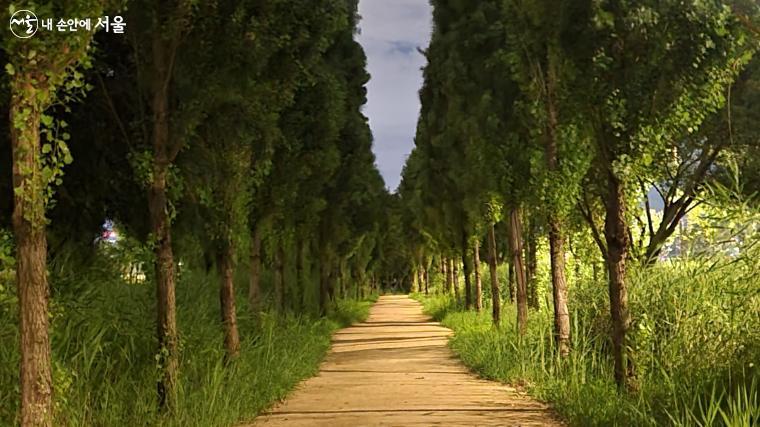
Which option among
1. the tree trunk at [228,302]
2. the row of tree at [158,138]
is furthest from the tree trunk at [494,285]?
the tree trunk at [228,302]

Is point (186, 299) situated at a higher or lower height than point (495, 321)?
higher

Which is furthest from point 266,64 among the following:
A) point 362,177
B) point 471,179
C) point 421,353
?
A: point 362,177

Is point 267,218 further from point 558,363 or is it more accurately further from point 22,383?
point 22,383

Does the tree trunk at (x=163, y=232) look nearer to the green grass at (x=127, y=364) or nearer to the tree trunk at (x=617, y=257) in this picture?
the green grass at (x=127, y=364)

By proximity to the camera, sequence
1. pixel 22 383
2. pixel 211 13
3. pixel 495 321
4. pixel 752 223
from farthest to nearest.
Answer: pixel 495 321, pixel 211 13, pixel 752 223, pixel 22 383

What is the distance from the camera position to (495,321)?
55.8 ft

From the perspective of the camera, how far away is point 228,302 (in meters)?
9.80

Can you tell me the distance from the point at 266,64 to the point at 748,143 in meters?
11.3

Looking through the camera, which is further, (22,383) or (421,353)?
(421,353)

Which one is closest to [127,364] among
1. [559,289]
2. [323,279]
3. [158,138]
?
[158,138]

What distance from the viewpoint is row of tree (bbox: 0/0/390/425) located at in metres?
4.19

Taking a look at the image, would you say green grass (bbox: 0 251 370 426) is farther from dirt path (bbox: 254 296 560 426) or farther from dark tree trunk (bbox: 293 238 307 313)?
dark tree trunk (bbox: 293 238 307 313)

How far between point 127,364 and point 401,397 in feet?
10.9

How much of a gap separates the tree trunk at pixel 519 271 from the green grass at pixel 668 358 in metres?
1.63
